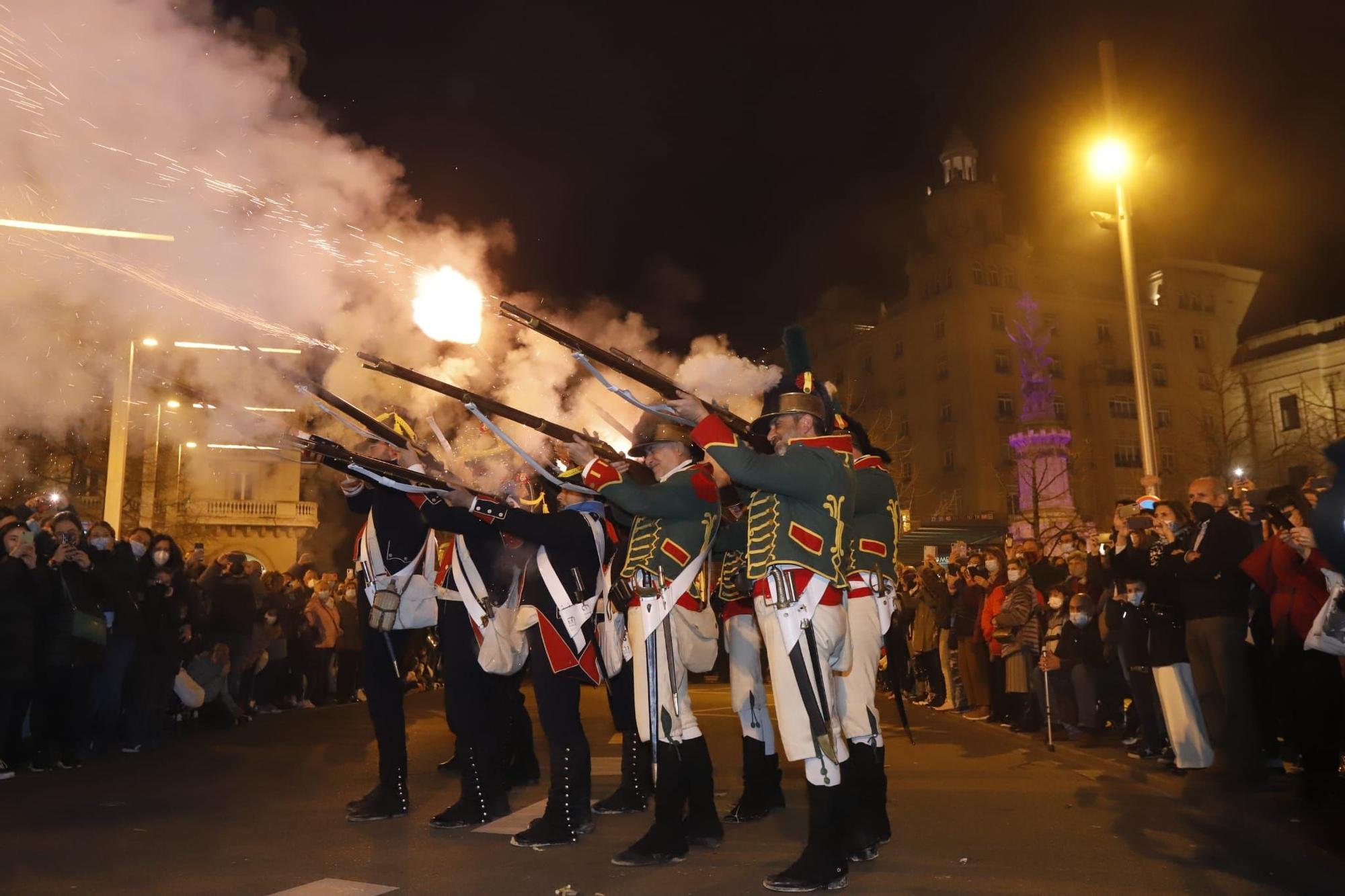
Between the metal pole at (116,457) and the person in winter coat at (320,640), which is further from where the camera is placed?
the metal pole at (116,457)

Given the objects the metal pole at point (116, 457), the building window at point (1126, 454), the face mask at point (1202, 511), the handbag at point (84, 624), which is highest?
the building window at point (1126, 454)

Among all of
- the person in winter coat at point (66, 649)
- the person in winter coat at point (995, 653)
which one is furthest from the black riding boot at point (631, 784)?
the person in winter coat at point (995, 653)

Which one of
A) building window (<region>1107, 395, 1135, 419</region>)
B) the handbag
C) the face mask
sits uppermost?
building window (<region>1107, 395, 1135, 419</region>)

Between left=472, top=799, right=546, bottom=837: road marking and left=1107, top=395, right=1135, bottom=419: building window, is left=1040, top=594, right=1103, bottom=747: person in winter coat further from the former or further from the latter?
left=1107, top=395, right=1135, bottom=419: building window

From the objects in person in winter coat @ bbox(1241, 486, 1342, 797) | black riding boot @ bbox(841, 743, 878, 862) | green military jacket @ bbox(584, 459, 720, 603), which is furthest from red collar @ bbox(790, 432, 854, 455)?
person in winter coat @ bbox(1241, 486, 1342, 797)

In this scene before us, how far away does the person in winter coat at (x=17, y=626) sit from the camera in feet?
28.8

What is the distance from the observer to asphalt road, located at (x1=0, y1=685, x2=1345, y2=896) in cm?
520

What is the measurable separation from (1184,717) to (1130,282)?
25.6 feet

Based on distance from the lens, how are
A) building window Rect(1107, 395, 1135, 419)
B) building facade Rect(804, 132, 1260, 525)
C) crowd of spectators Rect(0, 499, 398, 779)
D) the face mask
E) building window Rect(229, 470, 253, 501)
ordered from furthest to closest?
building window Rect(1107, 395, 1135, 419) → building facade Rect(804, 132, 1260, 525) → building window Rect(229, 470, 253, 501) → crowd of spectators Rect(0, 499, 398, 779) → the face mask

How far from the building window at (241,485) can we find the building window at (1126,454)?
41.4m

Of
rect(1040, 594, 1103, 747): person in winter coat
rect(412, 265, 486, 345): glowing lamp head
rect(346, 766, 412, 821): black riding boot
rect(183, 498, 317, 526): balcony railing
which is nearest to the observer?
rect(346, 766, 412, 821): black riding boot

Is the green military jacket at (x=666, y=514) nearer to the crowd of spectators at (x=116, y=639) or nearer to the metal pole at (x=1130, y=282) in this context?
the crowd of spectators at (x=116, y=639)

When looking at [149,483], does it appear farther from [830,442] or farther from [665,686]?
[830,442]

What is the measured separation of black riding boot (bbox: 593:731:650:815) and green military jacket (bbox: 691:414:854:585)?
2189 mm
